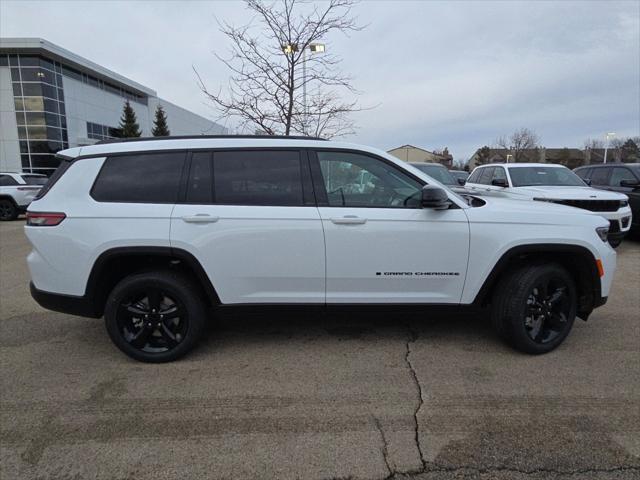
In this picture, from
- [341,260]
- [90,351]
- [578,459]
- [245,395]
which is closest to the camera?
[578,459]

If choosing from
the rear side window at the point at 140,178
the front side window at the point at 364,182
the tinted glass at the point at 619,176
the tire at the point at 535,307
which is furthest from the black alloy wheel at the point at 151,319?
the tinted glass at the point at 619,176

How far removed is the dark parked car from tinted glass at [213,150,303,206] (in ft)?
27.4

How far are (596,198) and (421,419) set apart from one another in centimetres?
667

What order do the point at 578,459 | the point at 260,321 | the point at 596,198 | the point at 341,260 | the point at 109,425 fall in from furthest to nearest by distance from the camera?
the point at 596,198
the point at 260,321
the point at 341,260
the point at 109,425
the point at 578,459

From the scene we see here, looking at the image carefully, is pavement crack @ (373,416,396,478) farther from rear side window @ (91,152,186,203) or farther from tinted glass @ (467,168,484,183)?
tinted glass @ (467,168,484,183)

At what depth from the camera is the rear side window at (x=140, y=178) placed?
332cm

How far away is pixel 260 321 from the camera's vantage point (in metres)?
4.38

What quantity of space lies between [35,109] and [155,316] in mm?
38482

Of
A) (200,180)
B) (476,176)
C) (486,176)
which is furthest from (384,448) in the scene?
(476,176)

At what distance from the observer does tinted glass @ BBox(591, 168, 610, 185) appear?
1000 centimetres

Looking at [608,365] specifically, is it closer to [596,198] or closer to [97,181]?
[97,181]

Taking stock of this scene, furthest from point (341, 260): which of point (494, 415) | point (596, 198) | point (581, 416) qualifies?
point (596, 198)

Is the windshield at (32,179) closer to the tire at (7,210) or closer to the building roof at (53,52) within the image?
the tire at (7,210)

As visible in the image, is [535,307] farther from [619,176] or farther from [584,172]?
[584,172]
